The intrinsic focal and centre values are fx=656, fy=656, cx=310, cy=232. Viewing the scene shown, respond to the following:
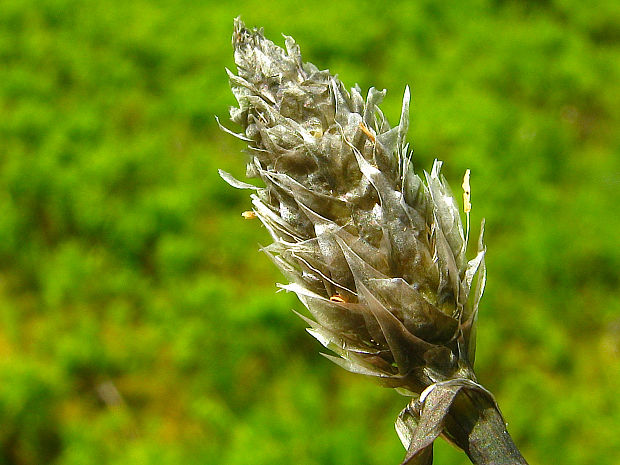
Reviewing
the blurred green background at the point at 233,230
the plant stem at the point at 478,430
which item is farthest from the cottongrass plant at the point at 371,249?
the blurred green background at the point at 233,230

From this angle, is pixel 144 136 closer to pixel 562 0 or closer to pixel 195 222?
pixel 195 222

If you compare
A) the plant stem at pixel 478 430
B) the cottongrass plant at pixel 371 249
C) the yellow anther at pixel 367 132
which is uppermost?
the yellow anther at pixel 367 132

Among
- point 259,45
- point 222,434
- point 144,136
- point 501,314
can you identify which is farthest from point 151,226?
point 259,45

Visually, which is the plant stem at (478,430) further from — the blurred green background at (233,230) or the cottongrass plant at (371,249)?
the blurred green background at (233,230)

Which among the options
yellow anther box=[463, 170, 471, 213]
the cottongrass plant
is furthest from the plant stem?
yellow anther box=[463, 170, 471, 213]

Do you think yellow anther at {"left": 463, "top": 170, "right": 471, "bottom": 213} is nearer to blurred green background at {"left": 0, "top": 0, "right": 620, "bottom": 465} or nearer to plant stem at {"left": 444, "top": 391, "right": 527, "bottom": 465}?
plant stem at {"left": 444, "top": 391, "right": 527, "bottom": 465}

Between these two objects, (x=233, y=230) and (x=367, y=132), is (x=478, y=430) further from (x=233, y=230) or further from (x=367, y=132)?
(x=233, y=230)
